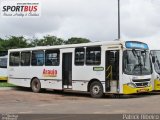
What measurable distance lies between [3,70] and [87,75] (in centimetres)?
1555

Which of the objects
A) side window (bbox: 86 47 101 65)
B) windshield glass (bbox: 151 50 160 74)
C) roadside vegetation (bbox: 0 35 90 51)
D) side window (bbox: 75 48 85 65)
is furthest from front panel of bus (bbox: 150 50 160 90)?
roadside vegetation (bbox: 0 35 90 51)

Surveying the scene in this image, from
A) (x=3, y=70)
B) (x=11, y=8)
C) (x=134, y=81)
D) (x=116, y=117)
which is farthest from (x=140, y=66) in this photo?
(x=3, y=70)

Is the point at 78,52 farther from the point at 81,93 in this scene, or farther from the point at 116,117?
the point at 116,117

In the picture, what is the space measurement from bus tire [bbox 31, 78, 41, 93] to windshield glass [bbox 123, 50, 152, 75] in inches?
279

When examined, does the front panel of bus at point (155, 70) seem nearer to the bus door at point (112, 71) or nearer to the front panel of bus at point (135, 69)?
the front panel of bus at point (135, 69)

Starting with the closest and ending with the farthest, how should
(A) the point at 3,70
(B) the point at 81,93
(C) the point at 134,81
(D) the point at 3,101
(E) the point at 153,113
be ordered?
1. (E) the point at 153,113
2. (D) the point at 3,101
3. (C) the point at 134,81
4. (B) the point at 81,93
5. (A) the point at 3,70

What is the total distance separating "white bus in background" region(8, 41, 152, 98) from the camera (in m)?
22.3

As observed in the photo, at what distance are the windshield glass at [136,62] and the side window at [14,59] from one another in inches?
369

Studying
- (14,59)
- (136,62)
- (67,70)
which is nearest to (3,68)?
(14,59)

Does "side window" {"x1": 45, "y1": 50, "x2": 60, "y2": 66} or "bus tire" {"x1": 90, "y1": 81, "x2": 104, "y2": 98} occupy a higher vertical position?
"side window" {"x1": 45, "y1": 50, "x2": 60, "y2": 66}

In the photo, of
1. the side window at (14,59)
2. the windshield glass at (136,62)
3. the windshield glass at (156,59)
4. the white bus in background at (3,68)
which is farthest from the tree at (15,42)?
the windshield glass at (136,62)

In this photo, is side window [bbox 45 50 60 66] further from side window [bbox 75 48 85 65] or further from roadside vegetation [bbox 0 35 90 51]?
roadside vegetation [bbox 0 35 90 51]

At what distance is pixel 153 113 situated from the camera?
14.9 m

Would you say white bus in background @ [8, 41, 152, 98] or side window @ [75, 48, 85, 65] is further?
side window @ [75, 48, 85, 65]
